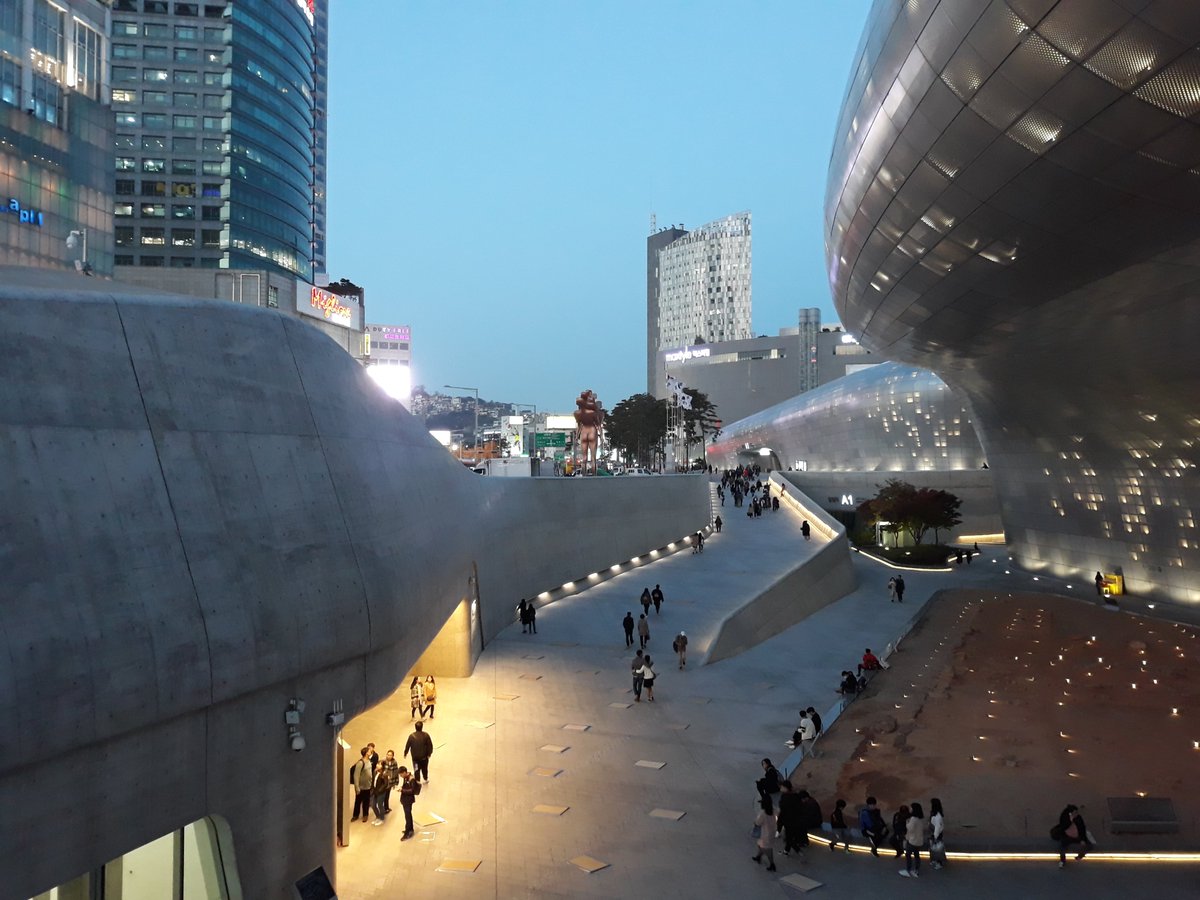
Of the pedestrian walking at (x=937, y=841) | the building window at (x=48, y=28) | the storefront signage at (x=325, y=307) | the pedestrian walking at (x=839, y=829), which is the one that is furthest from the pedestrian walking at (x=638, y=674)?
the storefront signage at (x=325, y=307)

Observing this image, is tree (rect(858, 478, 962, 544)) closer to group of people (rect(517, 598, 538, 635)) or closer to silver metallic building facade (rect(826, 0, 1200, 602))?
silver metallic building facade (rect(826, 0, 1200, 602))

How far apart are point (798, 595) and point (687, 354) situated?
119 metres

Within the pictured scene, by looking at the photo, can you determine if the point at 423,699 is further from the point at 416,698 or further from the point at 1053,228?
the point at 1053,228

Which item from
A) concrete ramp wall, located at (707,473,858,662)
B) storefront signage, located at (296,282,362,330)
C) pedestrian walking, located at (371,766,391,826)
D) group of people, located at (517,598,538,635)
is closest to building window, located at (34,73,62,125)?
storefront signage, located at (296,282,362,330)

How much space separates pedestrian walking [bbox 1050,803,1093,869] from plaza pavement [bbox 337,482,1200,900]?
0.75 feet

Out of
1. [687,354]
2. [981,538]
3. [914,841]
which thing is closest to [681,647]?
[914,841]

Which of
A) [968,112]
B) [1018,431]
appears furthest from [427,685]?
[1018,431]

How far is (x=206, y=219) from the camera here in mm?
81812

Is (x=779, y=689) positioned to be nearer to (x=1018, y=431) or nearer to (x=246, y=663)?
(x=246, y=663)

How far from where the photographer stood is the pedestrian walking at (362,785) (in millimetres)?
12320

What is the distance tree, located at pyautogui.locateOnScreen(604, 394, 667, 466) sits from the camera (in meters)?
86.6

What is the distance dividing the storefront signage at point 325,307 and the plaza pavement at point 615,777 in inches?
1691

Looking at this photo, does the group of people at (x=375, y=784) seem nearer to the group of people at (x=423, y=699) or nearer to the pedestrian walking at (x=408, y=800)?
the pedestrian walking at (x=408, y=800)

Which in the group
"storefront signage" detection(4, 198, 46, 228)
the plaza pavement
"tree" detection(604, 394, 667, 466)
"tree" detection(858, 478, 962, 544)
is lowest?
the plaza pavement
